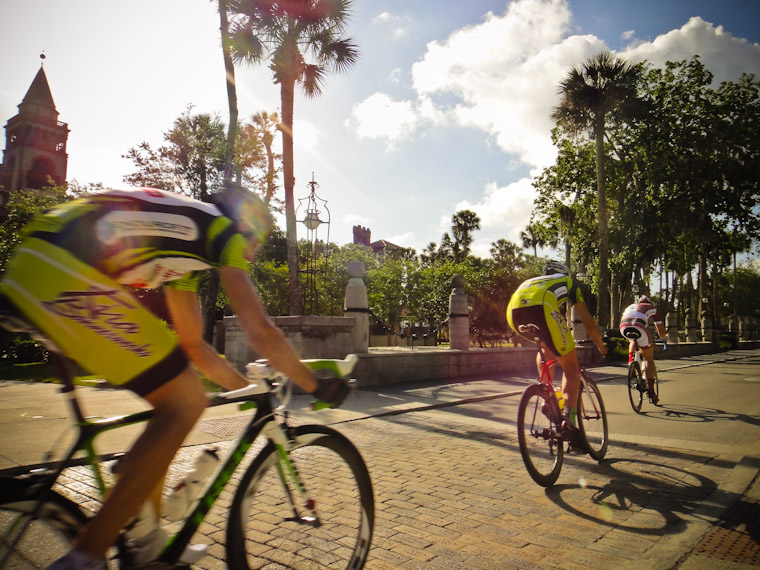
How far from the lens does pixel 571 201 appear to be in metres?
32.4

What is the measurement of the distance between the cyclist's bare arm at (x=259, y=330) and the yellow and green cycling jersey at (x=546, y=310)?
3.31m

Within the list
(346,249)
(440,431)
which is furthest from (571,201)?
(440,431)

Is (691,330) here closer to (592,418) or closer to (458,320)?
(458,320)

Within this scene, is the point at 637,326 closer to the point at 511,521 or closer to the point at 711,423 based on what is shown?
the point at 711,423

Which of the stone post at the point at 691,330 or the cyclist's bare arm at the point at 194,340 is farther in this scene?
the stone post at the point at 691,330

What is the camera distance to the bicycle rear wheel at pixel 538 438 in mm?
4301

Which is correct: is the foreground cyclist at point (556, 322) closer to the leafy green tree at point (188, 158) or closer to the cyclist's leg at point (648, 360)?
the cyclist's leg at point (648, 360)

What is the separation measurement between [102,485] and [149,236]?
1007 millimetres

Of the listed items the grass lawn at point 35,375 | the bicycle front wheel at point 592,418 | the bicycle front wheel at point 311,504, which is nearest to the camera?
the bicycle front wheel at point 311,504

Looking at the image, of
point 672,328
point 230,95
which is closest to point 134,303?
point 230,95

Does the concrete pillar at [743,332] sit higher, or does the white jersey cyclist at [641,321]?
the white jersey cyclist at [641,321]

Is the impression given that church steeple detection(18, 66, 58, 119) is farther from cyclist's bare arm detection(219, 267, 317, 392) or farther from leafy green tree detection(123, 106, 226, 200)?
cyclist's bare arm detection(219, 267, 317, 392)

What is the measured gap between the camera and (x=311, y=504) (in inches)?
94.4

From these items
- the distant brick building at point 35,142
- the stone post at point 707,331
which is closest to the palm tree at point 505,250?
the stone post at point 707,331
